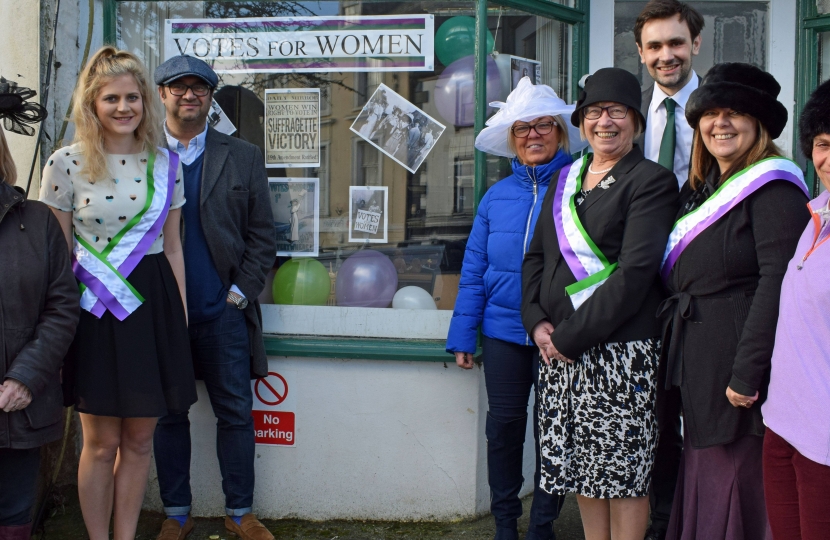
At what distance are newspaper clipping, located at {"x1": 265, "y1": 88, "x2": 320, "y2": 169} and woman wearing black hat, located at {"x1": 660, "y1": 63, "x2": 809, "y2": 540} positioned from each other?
1913mm

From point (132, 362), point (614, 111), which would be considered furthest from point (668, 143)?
point (132, 362)

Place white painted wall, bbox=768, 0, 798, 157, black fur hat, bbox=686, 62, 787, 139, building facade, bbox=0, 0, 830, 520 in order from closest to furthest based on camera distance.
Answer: black fur hat, bbox=686, 62, 787, 139
building facade, bbox=0, 0, 830, 520
white painted wall, bbox=768, 0, 798, 157

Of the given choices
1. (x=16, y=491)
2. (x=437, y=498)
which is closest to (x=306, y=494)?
(x=437, y=498)

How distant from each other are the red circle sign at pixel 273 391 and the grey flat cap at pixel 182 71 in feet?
4.53

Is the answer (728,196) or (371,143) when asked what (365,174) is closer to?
(371,143)

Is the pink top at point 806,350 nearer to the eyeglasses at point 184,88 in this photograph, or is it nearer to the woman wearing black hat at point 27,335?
the woman wearing black hat at point 27,335

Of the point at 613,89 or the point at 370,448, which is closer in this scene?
the point at 613,89

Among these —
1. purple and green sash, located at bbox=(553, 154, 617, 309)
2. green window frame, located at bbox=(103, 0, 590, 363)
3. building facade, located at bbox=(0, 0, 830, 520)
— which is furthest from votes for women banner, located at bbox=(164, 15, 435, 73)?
purple and green sash, located at bbox=(553, 154, 617, 309)

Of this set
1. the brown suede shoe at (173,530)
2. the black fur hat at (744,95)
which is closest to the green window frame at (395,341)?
the brown suede shoe at (173,530)

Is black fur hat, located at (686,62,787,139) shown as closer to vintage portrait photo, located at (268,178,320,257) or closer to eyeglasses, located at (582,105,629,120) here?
eyeglasses, located at (582,105,629,120)

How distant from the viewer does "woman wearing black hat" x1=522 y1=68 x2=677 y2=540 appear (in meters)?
2.59

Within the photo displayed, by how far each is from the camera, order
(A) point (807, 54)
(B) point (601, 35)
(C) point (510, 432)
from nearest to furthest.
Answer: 1. (C) point (510, 432)
2. (A) point (807, 54)
3. (B) point (601, 35)

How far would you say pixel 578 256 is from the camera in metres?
2.68

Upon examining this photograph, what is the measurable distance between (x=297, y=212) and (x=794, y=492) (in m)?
2.52
